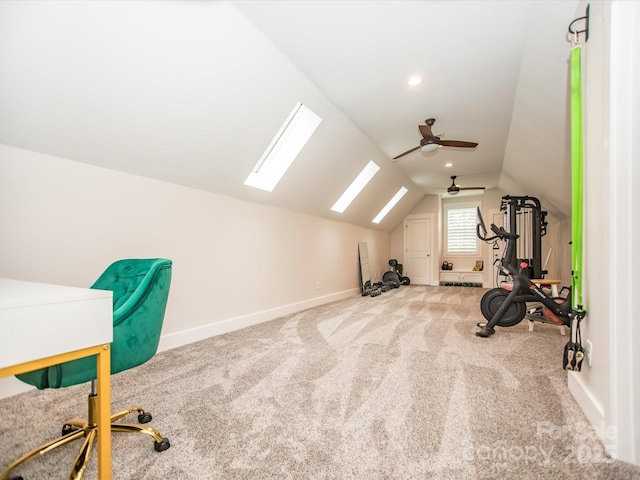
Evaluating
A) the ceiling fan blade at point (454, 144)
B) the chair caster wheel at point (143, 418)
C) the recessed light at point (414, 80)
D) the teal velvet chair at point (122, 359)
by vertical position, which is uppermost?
the recessed light at point (414, 80)

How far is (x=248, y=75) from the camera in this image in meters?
2.48

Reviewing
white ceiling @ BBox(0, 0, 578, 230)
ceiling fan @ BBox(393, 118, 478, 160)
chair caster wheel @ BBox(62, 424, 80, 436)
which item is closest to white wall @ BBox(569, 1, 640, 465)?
white ceiling @ BBox(0, 0, 578, 230)

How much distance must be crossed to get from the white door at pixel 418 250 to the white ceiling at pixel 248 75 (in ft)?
16.8

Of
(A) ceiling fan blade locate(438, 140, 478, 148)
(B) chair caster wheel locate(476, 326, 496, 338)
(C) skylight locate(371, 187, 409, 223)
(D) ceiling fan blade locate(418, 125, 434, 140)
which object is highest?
(D) ceiling fan blade locate(418, 125, 434, 140)

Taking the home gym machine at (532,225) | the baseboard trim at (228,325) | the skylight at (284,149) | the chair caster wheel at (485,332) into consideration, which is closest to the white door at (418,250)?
the home gym machine at (532,225)

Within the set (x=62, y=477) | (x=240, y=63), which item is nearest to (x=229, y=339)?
(x=62, y=477)

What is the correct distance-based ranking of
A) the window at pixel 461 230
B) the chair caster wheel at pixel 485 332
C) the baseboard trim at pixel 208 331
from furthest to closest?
1. the window at pixel 461 230
2. the chair caster wheel at pixel 485 332
3. the baseboard trim at pixel 208 331

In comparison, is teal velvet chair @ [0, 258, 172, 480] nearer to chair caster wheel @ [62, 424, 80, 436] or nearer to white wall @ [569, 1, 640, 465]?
chair caster wheel @ [62, 424, 80, 436]

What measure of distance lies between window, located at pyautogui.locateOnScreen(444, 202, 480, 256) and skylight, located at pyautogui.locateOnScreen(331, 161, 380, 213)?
15.5 ft

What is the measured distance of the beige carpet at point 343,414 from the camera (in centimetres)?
126

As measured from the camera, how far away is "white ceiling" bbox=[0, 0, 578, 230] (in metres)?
1.77

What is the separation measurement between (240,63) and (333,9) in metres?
0.84

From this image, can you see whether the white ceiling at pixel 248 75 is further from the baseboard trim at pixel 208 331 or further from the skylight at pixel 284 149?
the baseboard trim at pixel 208 331

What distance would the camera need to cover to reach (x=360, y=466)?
49.7 inches
